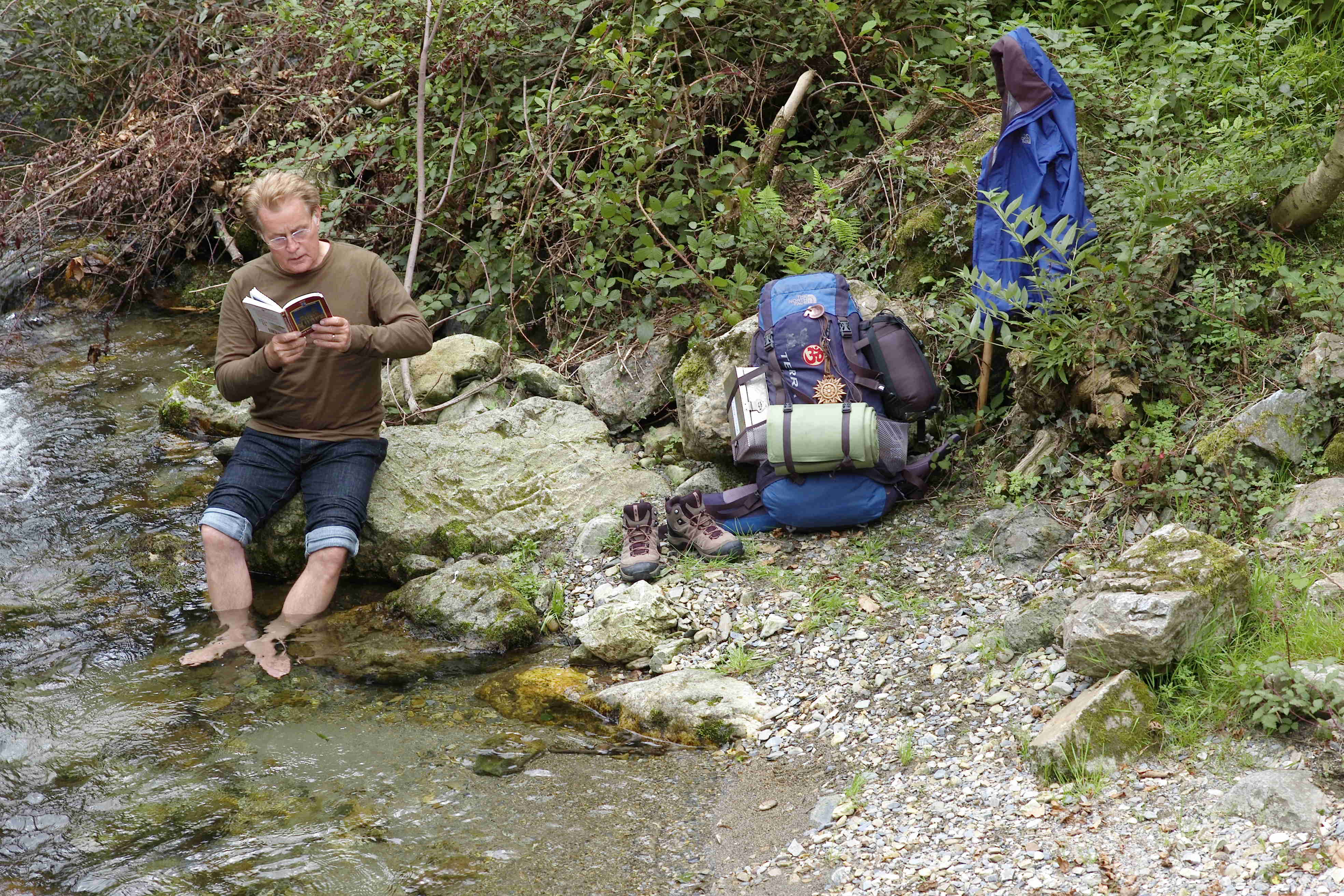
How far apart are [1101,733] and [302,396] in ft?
12.0

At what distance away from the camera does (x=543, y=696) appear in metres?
4.11

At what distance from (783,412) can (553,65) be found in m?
3.89

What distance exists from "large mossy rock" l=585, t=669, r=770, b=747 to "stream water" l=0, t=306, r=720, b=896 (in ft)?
0.38

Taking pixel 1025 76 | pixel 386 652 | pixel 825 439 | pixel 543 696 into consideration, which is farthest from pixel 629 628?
pixel 1025 76

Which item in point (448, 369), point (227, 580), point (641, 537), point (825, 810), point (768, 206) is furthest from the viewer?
point (448, 369)

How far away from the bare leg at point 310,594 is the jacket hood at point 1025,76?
141 inches

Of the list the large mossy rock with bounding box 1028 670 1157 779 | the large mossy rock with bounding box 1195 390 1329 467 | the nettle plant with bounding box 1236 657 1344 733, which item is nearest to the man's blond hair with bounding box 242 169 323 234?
the large mossy rock with bounding box 1028 670 1157 779

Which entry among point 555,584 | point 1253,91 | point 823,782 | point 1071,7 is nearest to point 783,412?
point 555,584

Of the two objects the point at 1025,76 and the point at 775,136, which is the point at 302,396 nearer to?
the point at 775,136

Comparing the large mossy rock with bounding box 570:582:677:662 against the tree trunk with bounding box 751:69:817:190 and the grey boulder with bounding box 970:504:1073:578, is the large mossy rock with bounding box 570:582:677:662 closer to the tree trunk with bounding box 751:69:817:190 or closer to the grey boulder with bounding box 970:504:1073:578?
the grey boulder with bounding box 970:504:1073:578

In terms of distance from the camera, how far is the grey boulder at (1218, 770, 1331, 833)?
2680mm

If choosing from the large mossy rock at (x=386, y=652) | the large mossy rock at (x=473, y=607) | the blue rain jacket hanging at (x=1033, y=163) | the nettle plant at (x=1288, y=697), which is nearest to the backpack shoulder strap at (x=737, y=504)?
the large mossy rock at (x=473, y=607)

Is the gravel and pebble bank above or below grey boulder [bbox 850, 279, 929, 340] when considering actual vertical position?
below

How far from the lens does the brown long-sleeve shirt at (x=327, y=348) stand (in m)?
4.86
